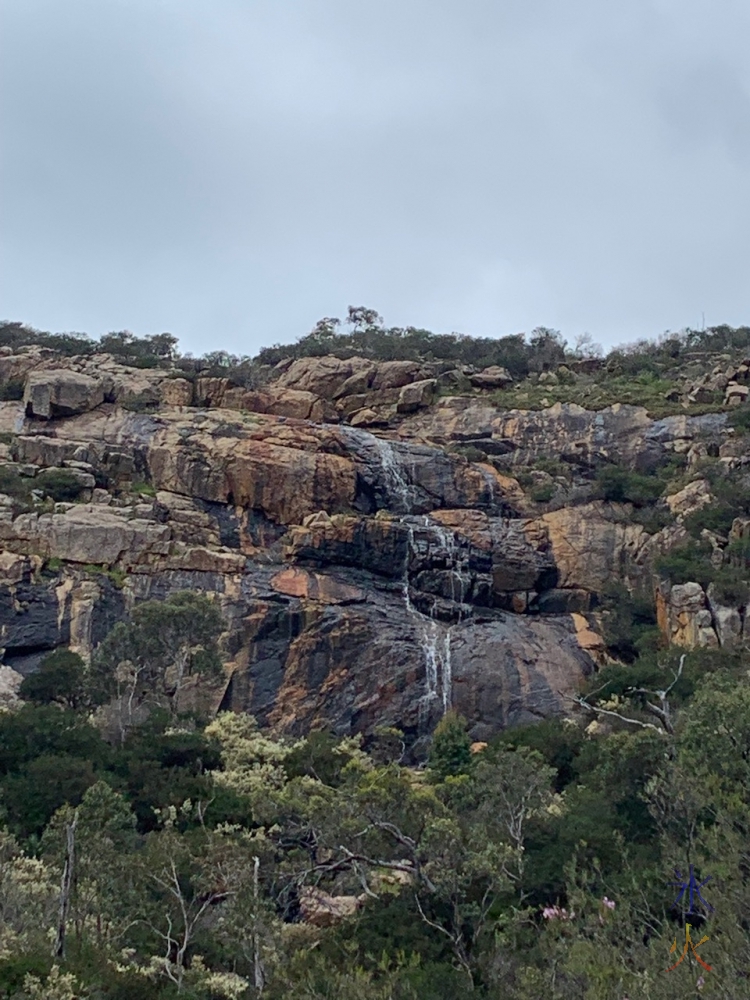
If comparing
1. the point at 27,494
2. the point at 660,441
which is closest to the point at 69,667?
the point at 27,494

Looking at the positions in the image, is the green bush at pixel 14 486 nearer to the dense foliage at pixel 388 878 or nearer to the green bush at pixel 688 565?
the dense foliage at pixel 388 878

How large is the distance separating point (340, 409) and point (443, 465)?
9.78 m

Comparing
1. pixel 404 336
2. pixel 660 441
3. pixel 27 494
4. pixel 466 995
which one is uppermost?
pixel 404 336

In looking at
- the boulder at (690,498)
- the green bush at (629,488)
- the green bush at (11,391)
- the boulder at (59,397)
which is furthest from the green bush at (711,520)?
the green bush at (11,391)

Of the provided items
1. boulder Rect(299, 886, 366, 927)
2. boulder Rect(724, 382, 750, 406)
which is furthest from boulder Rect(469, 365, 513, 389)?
boulder Rect(299, 886, 366, 927)

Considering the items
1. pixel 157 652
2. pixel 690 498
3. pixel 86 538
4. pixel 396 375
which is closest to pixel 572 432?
pixel 690 498

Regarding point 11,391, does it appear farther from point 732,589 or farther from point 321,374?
point 732,589

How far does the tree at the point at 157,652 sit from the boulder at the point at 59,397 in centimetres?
1858

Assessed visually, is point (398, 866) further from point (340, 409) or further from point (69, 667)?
point (340, 409)

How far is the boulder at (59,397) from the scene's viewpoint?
4953 centimetres

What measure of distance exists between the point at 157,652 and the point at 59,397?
67.8 ft

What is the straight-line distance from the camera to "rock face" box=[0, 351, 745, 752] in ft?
119

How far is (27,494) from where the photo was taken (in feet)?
136

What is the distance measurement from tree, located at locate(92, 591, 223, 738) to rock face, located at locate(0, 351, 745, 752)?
1998 millimetres
